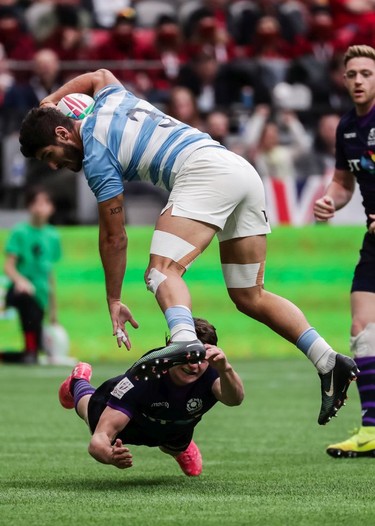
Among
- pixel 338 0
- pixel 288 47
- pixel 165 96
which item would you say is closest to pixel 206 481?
pixel 165 96

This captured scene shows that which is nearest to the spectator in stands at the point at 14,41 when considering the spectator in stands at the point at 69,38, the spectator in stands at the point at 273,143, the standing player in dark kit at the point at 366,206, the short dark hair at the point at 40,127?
the spectator in stands at the point at 69,38

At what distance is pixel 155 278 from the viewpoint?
5.91 metres

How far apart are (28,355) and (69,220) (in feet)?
7.42

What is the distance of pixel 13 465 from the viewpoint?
6758 millimetres

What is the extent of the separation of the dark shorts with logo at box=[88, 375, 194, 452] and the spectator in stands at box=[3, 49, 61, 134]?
9.51 metres

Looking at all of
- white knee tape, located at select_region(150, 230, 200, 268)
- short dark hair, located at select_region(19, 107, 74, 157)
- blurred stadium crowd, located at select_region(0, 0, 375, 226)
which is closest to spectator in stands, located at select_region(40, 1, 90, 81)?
blurred stadium crowd, located at select_region(0, 0, 375, 226)

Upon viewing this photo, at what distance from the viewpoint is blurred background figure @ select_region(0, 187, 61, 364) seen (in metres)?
13.6

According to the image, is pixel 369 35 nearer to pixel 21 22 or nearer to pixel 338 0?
pixel 338 0

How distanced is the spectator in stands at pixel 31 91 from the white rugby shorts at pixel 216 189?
31.7ft

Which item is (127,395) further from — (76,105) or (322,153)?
(322,153)

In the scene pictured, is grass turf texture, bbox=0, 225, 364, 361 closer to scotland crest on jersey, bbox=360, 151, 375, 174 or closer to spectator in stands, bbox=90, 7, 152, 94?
spectator in stands, bbox=90, 7, 152, 94

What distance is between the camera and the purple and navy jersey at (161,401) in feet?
20.2

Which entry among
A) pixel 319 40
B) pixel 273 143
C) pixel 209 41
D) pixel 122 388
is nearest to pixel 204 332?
pixel 122 388

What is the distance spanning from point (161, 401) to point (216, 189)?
3.51ft
